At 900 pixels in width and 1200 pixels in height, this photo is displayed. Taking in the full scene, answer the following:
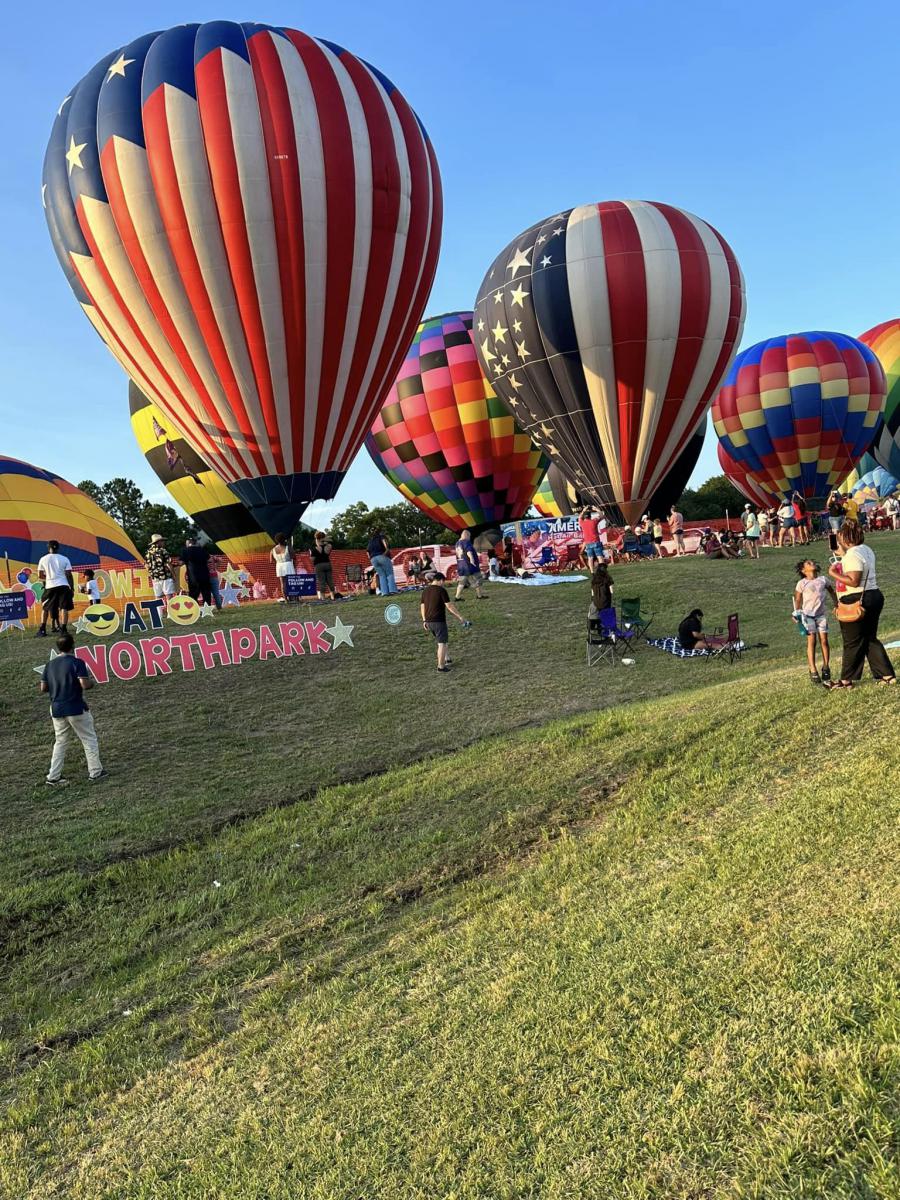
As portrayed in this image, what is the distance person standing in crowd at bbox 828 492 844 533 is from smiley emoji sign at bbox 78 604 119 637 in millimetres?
23019

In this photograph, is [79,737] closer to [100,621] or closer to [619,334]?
[100,621]

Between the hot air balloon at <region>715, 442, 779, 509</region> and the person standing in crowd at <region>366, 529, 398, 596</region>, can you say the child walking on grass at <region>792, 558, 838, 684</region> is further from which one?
the hot air balloon at <region>715, 442, 779, 509</region>

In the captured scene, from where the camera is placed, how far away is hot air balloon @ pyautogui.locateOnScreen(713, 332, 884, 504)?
36.9m

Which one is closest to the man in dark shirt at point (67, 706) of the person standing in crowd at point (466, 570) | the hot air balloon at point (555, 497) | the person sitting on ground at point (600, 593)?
the person sitting on ground at point (600, 593)

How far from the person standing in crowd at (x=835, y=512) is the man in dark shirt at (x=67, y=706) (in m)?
25.3

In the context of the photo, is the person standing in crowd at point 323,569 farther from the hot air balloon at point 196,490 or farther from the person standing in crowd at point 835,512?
the person standing in crowd at point 835,512

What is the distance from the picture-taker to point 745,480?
4244 centimetres

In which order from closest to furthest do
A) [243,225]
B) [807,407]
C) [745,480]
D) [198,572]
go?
1. [243,225]
2. [198,572]
3. [807,407]
4. [745,480]

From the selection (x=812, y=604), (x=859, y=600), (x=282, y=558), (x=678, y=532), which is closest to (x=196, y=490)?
(x=282, y=558)

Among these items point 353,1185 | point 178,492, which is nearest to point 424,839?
point 353,1185

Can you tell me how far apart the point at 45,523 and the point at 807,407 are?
3131cm

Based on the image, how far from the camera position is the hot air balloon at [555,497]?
45656 millimetres

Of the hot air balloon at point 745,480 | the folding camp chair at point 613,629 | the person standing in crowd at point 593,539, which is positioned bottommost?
the folding camp chair at point 613,629

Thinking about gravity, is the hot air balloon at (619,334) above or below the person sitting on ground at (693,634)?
above
